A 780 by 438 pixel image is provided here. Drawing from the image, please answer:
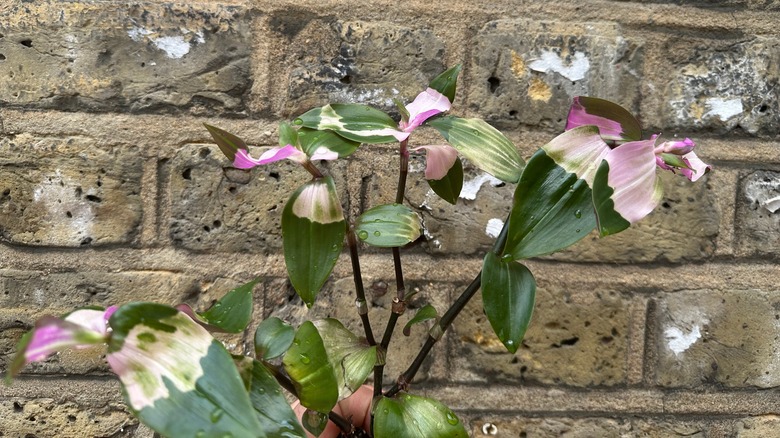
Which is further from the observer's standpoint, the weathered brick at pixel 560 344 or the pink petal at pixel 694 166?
the weathered brick at pixel 560 344

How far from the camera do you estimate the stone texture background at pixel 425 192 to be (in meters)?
0.74

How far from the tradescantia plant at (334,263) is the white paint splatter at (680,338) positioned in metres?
0.36

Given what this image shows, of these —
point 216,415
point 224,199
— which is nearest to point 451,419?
point 216,415

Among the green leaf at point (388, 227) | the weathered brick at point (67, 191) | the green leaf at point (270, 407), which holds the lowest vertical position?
the weathered brick at point (67, 191)

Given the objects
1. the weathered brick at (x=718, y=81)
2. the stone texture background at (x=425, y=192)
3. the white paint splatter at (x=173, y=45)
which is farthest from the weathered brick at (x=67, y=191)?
the weathered brick at (x=718, y=81)

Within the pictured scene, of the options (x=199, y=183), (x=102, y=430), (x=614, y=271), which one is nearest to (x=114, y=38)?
(x=199, y=183)

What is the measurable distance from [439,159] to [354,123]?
0.09 metres

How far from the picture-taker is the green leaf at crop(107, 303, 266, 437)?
322mm

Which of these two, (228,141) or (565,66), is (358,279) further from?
(565,66)

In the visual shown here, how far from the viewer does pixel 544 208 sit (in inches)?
16.7

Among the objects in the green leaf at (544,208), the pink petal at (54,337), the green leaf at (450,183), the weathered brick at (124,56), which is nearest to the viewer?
the pink petal at (54,337)

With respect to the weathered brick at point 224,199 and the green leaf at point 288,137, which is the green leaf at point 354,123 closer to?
the green leaf at point 288,137

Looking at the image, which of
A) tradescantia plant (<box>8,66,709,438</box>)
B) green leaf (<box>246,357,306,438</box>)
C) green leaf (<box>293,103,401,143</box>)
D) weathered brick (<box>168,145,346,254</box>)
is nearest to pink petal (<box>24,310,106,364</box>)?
tradescantia plant (<box>8,66,709,438</box>)

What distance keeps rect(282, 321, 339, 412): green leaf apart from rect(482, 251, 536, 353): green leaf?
129 mm
